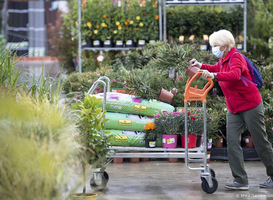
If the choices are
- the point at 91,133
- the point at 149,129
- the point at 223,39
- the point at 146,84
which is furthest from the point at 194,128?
the point at 91,133

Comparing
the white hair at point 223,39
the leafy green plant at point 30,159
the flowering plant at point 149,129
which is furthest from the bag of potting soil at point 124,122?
the leafy green plant at point 30,159

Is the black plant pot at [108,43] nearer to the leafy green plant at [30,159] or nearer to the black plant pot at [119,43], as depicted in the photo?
the black plant pot at [119,43]

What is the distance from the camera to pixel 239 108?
5.30 m

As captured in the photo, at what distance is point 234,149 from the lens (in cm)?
536

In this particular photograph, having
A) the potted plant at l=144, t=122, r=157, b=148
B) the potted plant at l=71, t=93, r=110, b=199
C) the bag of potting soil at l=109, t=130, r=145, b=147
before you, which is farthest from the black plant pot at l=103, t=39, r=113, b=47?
the potted plant at l=71, t=93, r=110, b=199

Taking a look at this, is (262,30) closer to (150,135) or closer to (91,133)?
(150,135)

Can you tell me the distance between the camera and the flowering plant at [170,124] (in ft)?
20.2

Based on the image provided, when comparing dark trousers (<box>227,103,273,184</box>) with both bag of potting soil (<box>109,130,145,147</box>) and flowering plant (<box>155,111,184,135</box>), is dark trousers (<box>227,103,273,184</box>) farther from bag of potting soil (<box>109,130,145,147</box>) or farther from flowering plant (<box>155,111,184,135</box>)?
bag of potting soil (<box>109,130,145,147</box>)

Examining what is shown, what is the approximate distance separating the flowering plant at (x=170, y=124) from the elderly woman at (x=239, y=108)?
0.90 meters

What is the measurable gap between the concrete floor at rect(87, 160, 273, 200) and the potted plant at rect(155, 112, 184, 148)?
479 millimetres

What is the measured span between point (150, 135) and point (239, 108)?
1.36m

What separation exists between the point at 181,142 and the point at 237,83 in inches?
50.6

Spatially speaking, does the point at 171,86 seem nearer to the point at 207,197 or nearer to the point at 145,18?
the point at 207,197

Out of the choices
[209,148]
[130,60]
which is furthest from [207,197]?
[130,60]
